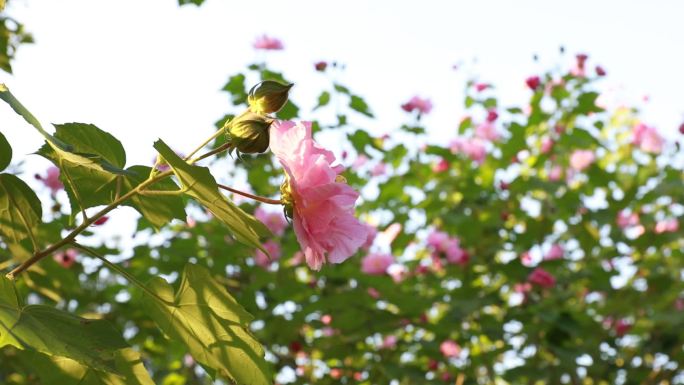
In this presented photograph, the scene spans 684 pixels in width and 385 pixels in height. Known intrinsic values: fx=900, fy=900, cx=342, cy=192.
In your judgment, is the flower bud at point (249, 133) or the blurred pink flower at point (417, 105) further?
the blurred pink flower at point (417, 105)

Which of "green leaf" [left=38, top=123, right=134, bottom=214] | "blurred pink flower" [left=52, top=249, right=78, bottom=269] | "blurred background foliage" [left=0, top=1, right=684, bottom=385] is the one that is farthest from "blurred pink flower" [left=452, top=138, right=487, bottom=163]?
"green leaf" [left=38, top=123, right=134, bottom=214]

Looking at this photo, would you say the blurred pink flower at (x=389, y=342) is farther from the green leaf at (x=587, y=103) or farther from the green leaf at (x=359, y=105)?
the green leaf at (x=587, y=103)

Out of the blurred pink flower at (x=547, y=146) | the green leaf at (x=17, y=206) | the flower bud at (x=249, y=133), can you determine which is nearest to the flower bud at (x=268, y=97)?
the flower bud at (x=249, y=133)

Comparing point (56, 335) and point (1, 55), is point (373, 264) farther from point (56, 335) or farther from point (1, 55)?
point (56, 335)

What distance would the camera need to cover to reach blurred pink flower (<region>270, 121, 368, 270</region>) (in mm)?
905

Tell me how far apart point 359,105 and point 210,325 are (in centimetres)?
197

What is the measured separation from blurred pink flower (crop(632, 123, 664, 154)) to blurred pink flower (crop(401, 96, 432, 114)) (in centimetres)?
119

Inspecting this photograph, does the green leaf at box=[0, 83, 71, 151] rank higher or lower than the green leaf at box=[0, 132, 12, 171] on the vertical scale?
lower

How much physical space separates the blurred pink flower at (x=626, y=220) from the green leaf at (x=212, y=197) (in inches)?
114

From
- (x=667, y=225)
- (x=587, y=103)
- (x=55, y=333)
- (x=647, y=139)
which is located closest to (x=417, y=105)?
(x=587, y=103)

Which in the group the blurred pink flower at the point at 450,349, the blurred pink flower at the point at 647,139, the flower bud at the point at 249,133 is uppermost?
the blurred pink flower at the point at 647,139

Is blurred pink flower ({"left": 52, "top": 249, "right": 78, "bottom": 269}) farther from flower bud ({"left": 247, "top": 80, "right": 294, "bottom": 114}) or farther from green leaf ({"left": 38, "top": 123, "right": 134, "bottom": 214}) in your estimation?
flower bud ({"left": 247, "top": 80, "right": 294, "bottom": 114})

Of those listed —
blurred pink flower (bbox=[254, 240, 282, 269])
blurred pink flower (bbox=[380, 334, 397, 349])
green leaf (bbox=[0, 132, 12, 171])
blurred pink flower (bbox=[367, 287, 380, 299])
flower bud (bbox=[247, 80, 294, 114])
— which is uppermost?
blurred pink flower (bbox=[254, 240, 282, 269])

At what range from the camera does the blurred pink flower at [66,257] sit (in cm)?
276
